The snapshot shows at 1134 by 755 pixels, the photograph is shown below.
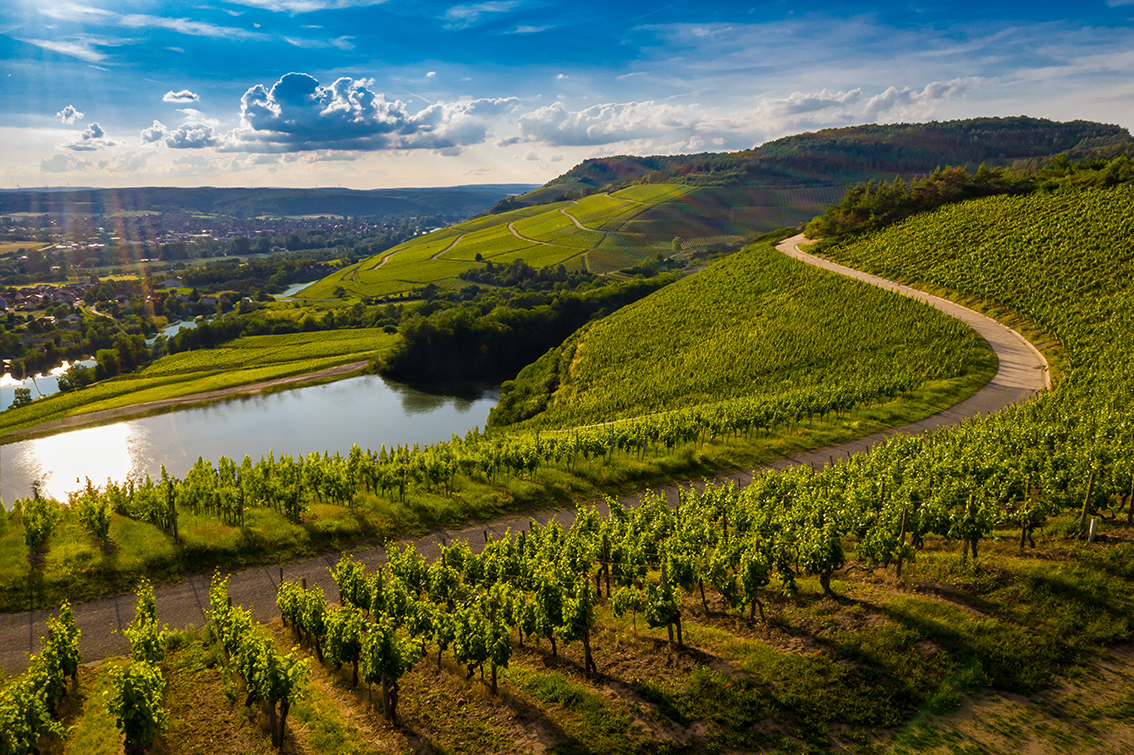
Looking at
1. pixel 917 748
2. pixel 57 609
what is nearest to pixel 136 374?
pixel 57 609

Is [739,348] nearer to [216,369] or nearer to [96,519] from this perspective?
[96,519]

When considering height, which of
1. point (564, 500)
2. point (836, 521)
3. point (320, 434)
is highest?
point (836, 521)

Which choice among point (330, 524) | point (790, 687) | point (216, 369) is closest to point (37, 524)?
point (330, 524)

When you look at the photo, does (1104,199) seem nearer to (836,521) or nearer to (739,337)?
(739,337)

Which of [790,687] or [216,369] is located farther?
[216,369]

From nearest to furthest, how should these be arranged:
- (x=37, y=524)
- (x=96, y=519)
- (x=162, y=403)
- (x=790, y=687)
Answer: (x=790, y=687) → (x=37, y=524) → (x=96, y=519) → (x=162, y=403)

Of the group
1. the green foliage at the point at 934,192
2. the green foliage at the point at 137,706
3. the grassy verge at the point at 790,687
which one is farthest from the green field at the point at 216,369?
the green foliage at the point at 934,192
